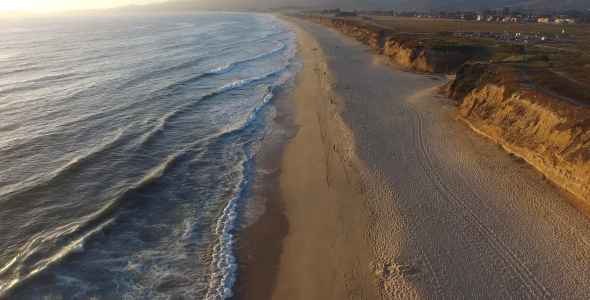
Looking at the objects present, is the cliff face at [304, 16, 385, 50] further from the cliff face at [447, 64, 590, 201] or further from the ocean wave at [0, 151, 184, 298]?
the ocean wave at [0, 151, 184, 298]

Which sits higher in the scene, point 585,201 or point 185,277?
point 585,201

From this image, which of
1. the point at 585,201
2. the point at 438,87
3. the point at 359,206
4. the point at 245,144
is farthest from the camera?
the point at 438,87

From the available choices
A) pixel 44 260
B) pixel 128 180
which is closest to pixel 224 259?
pixel 44 260

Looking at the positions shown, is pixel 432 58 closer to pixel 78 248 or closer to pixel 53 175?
pixel 53 175

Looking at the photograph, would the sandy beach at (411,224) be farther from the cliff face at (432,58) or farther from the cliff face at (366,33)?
the cliff face at (366,33)

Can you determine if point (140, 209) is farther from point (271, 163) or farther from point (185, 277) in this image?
point (271, 163)

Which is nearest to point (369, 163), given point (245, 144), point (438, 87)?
point (245, 144)
